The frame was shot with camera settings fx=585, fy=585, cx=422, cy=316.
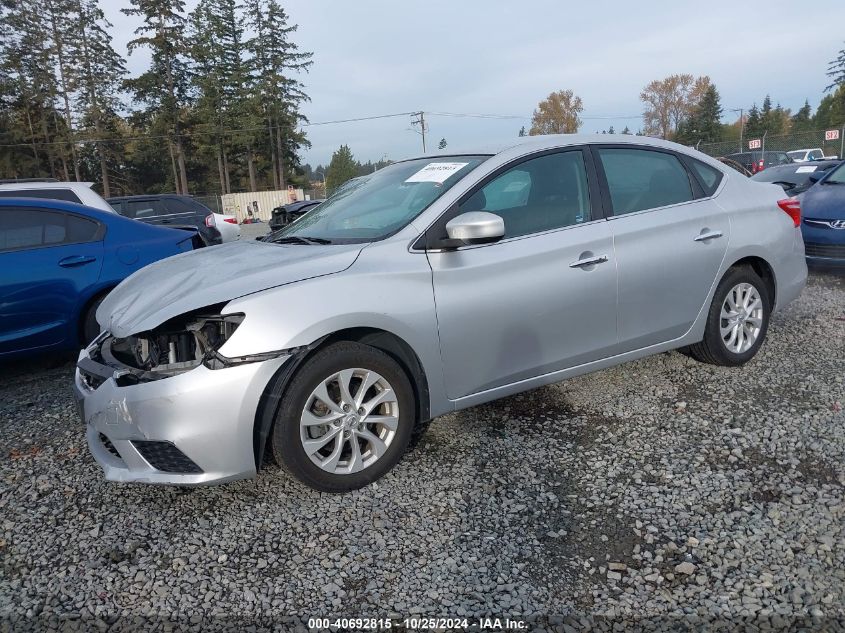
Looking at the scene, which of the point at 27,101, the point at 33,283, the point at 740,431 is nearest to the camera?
the point at 740,431

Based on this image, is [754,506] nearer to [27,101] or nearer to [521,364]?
[521,364]

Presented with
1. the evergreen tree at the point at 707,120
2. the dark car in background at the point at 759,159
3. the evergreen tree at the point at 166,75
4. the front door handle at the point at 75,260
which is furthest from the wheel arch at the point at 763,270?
the evergreen tree at the point at 707,120

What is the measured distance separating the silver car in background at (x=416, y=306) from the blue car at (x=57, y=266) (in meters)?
1.65

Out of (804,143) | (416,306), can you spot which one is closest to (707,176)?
(416,306)

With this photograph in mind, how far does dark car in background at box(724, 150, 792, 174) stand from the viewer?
23217 millimetres

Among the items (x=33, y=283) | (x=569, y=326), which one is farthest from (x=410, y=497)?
(x=33, y=283)

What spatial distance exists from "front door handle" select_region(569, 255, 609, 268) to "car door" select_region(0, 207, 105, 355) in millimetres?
3864

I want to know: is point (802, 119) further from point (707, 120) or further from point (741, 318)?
point (741, 318)

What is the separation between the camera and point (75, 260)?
189 inches

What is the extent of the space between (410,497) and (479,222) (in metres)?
1.37

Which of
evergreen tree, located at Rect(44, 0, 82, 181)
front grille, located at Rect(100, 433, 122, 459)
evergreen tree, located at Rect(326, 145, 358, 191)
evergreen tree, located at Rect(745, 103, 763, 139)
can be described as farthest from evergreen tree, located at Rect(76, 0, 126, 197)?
evergreen tree, located at Rect(745, 103, 763, 139)

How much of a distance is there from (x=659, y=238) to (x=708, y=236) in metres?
0.45

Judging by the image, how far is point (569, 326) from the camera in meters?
3.33

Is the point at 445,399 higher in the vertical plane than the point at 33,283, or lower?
lower
